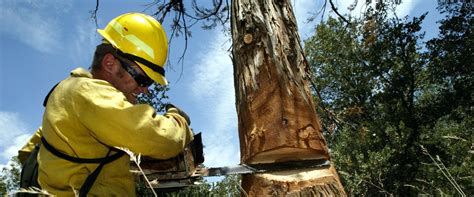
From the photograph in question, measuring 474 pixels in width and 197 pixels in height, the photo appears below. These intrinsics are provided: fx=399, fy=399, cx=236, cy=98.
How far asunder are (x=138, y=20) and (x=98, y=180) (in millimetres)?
964

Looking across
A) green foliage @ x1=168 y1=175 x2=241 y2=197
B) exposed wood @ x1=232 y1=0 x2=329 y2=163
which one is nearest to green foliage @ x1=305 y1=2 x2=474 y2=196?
green foliage @ x1=168 y1=175 x2=241 y2=197

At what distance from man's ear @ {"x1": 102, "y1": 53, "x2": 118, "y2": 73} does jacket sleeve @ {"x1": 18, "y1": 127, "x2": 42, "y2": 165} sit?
0.78 meters

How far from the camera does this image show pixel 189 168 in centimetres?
228

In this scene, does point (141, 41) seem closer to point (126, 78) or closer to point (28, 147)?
point (126, 78)

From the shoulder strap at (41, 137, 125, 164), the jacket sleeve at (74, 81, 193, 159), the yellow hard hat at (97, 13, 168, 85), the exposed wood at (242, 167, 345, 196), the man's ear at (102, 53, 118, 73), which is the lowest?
the exposed wood at (242, 167, 345, 196)

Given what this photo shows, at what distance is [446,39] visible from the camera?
15.6 metres

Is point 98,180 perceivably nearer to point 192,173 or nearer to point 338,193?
point 192,173

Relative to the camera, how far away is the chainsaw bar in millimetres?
2420

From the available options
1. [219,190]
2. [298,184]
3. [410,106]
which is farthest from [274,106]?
[410,106]

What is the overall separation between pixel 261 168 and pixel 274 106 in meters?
0.40

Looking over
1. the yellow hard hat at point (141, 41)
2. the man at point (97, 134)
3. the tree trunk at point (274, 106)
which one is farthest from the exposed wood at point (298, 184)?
the yellow hard hat at point (141, 41)

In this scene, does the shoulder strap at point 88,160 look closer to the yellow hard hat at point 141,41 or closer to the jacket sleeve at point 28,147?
the yellow hard hat at point 141,41

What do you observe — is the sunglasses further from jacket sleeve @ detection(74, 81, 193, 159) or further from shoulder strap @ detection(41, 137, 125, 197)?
shoulder strap @ detection(41, 137, 125, 197)

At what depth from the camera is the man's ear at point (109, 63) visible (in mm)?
2201
